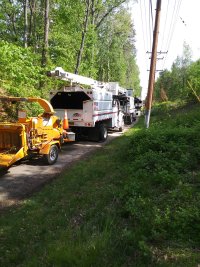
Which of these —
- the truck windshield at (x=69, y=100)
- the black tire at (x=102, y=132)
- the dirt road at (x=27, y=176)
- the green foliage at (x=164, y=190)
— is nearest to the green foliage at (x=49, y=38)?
the truck windshield at (x=69, y=100)

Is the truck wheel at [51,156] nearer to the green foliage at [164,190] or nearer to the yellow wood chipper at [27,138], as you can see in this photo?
the yellow wood chipper at [27,138]

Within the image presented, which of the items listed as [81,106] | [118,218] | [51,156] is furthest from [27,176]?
[81,106]

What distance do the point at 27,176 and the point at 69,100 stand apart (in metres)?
5.84

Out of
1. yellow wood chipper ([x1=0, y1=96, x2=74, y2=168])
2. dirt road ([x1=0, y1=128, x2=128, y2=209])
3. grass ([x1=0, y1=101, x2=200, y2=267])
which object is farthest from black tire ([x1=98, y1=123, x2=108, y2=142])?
grass ([x1=0, y1=101, x2=200, y2=267])

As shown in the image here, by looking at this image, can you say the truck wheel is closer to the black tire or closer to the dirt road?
the dirt road

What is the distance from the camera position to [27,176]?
8078 mm

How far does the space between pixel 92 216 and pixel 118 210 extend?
48 centimetres

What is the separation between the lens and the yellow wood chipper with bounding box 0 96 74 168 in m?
8.18

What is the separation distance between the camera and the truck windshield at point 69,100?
12.9 m

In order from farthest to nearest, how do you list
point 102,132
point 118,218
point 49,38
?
point 49,38
point 102,132
point 118,218

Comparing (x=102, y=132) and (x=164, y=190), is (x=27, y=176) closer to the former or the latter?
(x=164, y=190)

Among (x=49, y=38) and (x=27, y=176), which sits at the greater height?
(x=49, y=38)

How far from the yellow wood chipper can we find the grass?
1591 millimetres

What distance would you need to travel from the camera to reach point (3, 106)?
13656mm
